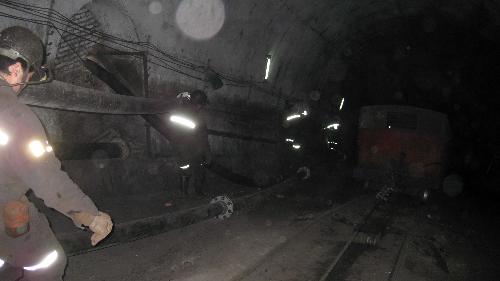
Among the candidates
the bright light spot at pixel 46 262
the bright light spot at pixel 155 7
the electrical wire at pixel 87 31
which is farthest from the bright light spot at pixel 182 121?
the bright light spot at pixel 46 262

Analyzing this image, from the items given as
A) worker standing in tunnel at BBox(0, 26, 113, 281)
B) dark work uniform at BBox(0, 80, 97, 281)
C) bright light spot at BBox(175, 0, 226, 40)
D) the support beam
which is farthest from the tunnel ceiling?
dark work uniform at BBox(0, 80, 97, 281)

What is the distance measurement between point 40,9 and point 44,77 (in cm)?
328

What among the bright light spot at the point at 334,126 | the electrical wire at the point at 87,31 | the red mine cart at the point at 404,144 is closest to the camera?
the electrical wire at the point at 87,31

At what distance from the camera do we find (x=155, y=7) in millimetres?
6746

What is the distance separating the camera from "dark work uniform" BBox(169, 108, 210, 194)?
704 cm

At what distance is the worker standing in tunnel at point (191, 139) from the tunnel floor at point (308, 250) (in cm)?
138

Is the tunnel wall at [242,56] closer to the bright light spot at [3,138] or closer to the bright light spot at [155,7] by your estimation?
the bright light spot at [155,7]

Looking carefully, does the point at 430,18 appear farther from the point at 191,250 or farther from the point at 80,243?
the point at 80,243

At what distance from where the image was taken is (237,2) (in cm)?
805

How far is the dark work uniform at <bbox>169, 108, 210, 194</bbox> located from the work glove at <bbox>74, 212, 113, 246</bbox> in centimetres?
474

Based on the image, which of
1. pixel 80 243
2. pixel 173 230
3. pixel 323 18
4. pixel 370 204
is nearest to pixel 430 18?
pixel 323 18

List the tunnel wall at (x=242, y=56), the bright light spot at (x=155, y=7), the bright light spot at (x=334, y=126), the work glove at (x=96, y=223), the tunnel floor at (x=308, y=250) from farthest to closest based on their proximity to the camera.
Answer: the bright light spot at (x=334, y=126)
the bright light spot at (x=155, y=7)
the tunnel wall at (x=242, y=56)
the tunnel floor at (x=308, y=250)
the work glove at (x=96, y=223)

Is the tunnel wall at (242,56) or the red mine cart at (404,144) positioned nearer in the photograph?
the tunnel wall at (242,56)

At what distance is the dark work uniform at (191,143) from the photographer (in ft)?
23.1
